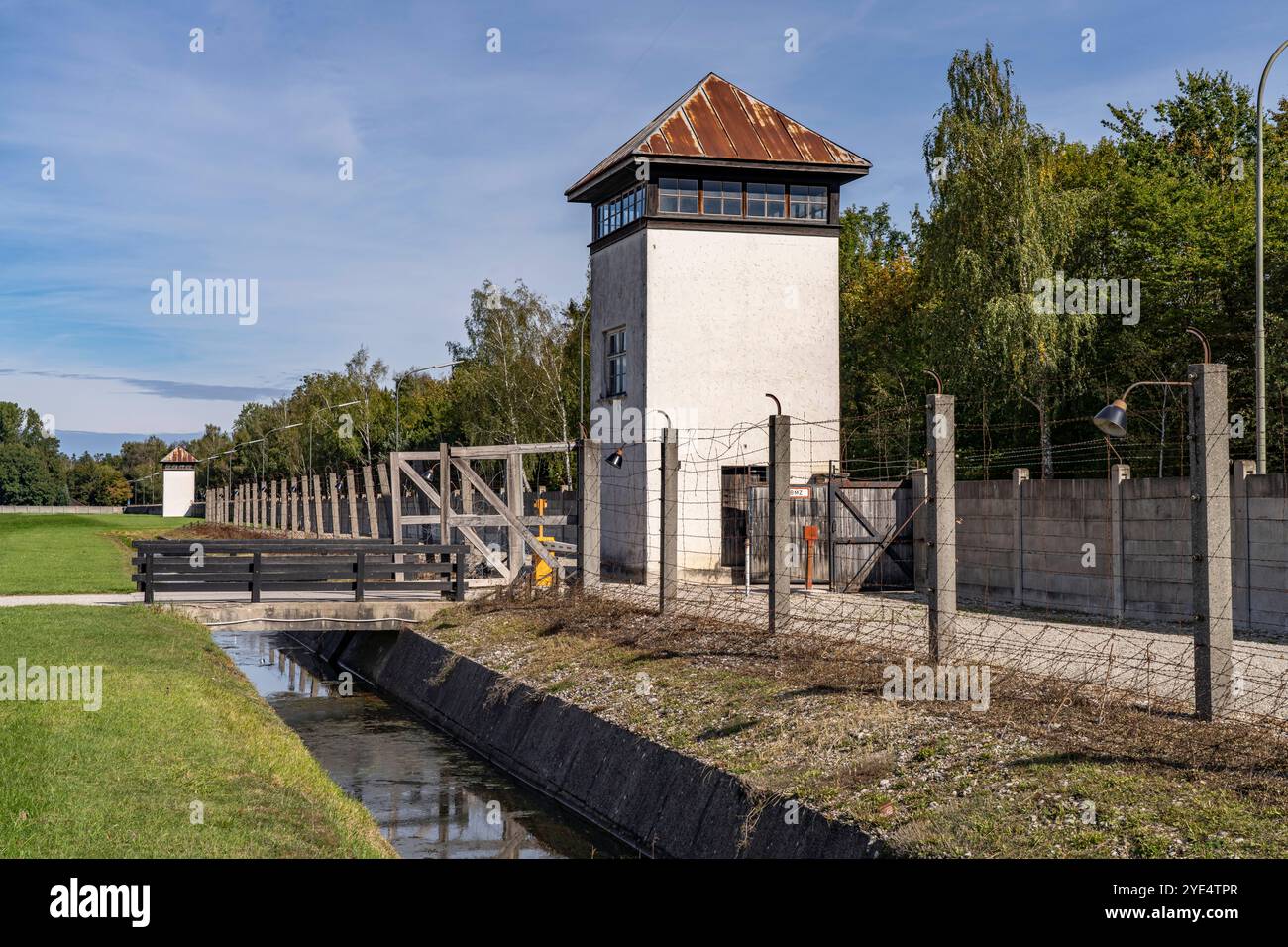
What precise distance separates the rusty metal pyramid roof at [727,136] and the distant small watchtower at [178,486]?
132609 mm

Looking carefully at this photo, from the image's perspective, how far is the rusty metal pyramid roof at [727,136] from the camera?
3216 centimetres

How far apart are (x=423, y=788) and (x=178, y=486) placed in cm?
14986

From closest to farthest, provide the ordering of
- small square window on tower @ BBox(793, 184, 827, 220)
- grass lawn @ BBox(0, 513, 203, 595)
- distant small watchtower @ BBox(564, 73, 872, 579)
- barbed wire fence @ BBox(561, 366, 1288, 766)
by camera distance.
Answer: barbed wire fence @ BBox(561, 366, 1288, 766) → grass lawn @ BBox(0, 513, 203, 595) → distant small watchtower @ BBox(564, 73, 872, 579) → small square window on tower @ BBox(793, 184, 827, 220)

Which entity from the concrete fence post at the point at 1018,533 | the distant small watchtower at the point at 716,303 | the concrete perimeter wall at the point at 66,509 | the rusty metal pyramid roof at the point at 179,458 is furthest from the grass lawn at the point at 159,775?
the concrete perimeter wall at the point at 66,509

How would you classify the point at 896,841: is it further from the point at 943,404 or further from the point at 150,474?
the point at 150,474

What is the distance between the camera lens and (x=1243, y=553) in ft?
60.6

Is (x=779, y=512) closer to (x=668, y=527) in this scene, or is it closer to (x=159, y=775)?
(x=668, y=527)

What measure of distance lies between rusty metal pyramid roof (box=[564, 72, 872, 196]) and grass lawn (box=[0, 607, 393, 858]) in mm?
19097

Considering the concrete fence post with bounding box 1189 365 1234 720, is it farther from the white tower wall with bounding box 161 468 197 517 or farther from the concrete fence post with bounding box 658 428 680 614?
the white tower wall with bounding box 161 468 197 517

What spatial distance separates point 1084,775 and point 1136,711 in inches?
87.1

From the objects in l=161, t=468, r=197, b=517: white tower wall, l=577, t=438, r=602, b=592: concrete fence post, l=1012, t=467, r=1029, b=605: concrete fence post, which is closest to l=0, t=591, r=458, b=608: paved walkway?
l=577, t=438, r=602, b=592: concrete fence post

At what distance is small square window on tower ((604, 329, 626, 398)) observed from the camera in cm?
3366

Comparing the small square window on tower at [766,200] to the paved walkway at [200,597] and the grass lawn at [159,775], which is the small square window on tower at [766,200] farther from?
the grass lawn at [159,775]
